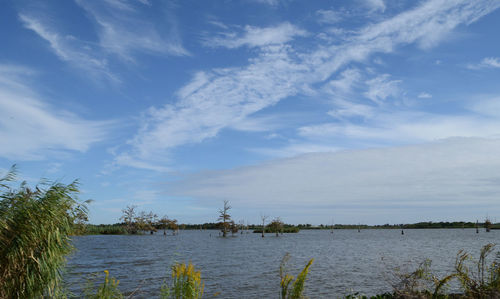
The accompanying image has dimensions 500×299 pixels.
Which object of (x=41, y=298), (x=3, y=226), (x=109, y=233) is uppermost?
(x=3, y=226)

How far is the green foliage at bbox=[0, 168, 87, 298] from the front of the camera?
31.7 ft

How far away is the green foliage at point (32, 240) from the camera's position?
31.7ft

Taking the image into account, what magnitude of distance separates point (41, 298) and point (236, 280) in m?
13.3

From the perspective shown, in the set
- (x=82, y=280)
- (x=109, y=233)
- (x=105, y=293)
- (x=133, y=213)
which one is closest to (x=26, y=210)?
(x=105, y=293)

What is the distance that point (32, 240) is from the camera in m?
10.1

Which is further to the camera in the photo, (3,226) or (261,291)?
(261,291)

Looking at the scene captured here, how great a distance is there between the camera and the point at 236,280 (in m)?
22.0

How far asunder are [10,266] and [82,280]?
14.1 metres

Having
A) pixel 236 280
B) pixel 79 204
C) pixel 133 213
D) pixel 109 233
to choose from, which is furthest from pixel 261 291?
pixel 109 233

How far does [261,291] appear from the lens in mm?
18469

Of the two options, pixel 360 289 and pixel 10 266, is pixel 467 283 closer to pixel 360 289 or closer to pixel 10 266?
pixel 360 289

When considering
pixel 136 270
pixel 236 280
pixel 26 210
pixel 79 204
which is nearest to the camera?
pixel 26 210

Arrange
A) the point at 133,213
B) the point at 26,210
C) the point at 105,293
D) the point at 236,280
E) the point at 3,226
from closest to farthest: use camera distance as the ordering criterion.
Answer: the point at 105,293, the point at 3,226, the point at 26,210, the point at 236,280, the point at 133,213

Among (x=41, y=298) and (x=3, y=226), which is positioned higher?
(x=3, y=226)
